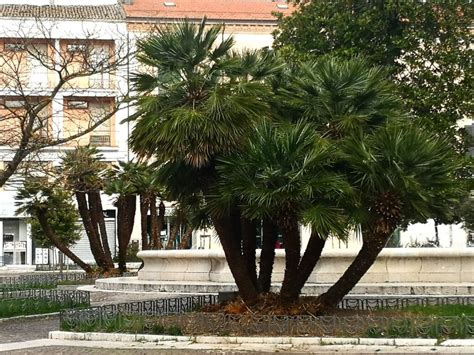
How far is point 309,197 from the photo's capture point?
40.6ft

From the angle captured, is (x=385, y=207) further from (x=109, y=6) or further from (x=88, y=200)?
(x=109, y=6)

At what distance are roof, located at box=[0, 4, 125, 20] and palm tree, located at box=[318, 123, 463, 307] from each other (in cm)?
3496

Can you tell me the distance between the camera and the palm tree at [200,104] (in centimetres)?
1287

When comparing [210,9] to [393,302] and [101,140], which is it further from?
[393,302]

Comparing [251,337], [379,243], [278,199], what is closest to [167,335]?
[251,337]

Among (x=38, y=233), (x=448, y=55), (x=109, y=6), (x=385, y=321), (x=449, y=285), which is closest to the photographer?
(x=385, y=321)

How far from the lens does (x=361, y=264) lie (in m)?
13.3

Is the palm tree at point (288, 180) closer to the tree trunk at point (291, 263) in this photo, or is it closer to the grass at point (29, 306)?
the tree trunk at point (291, 263)

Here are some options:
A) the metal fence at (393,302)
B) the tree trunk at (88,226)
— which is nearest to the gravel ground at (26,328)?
the metal fence at (393,302)

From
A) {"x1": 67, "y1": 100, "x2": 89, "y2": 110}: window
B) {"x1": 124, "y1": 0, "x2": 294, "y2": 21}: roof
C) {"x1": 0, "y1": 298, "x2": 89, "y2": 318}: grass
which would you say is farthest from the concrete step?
{"x1": 124, "y1": 0, "x2": 294, "y2": 21}: roof

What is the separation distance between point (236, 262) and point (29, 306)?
22.1ft

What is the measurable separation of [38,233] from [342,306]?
2945 centimetres

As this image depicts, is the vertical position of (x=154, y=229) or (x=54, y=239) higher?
(x=154, y=229)

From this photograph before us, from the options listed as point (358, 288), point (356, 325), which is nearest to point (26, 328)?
point (356, 325)
